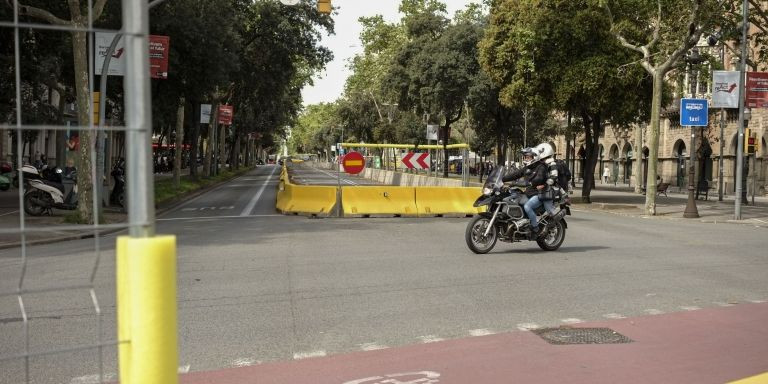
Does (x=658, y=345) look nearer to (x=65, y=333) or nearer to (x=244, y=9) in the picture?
(x=65, y=333)

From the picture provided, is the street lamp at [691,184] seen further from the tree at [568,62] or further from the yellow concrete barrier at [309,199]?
the yellow concrete barrier at [309,199]

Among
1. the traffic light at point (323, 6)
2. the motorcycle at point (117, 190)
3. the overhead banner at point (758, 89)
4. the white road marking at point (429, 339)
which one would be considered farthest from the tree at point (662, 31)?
the white road marking at point (429, 339)

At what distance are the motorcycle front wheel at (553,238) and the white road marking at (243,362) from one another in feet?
25.6


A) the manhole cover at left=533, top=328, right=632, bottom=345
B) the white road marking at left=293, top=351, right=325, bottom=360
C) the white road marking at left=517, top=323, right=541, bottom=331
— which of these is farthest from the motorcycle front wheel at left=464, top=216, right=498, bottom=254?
the white road marking at left=293, top=351, right=325, bottom=360

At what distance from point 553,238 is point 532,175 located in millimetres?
1161

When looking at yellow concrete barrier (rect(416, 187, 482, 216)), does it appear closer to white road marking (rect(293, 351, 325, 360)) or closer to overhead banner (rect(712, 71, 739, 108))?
overhead banner (rect(712, 71, 739, 108))

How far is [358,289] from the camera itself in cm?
864

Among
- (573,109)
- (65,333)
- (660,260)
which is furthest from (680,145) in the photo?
(65,333)

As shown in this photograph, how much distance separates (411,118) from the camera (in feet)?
239

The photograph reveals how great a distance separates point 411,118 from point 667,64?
51010 millimetres

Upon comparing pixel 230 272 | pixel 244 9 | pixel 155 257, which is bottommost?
pixel 230 272

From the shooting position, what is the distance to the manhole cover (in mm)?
6137

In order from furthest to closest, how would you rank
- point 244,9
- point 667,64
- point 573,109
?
1. point 244,9
2. point 573,109
3. point 667,64

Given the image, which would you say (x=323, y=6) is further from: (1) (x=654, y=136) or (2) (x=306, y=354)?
(2) (x=306, y=354)
